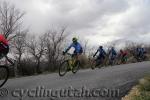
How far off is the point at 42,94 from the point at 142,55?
108ft

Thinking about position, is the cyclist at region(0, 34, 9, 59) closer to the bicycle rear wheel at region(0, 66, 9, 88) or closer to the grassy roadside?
the bicycle rear wheel at region(0, 66, 9, 88)

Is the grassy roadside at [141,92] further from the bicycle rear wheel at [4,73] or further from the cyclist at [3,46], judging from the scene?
the bicycle rear wheel at [4,73]

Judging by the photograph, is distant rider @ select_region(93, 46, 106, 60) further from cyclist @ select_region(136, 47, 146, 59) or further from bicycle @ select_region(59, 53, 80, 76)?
cyclist @ select_region(136, 47, 146, 59)

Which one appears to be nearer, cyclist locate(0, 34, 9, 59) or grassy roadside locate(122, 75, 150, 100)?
grassy roadside locate(122, 75, 150, 100)

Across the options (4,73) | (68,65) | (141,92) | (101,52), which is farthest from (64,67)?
(101,52)

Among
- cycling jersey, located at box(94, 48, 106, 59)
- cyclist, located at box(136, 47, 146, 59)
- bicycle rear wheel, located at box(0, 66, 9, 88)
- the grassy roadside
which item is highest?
cyclist, located at box(136, 47, 146, 59)

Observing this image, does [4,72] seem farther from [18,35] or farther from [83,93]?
[18,35]

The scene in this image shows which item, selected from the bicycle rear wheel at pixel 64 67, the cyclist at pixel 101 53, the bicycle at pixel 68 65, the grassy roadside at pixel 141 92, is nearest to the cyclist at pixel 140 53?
the cyclist at pixel 101 53

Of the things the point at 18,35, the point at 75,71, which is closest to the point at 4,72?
the point at 75,71

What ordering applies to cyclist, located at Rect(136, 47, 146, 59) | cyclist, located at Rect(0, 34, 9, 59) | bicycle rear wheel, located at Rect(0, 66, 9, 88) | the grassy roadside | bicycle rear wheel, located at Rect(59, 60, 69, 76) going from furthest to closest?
cyclist, located at Rect(136, 47, 146, 59) → bicycle rear wheel, located at Rect(59, 60, 69, 76) → bicycle rear wheel, located at Rect(0, 66, 9, 88) → cyclist, located at Rect(0, 34, 9, 59) → the grassy roadside

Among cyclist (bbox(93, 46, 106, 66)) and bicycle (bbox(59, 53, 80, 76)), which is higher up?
cyclist (bbox(93, 46, 106, 66))

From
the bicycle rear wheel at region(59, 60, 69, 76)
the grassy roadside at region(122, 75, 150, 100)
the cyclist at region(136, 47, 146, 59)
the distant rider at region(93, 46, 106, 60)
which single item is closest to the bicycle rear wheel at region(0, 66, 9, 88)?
the grassy roadside at region(122, 75, 150, 100)

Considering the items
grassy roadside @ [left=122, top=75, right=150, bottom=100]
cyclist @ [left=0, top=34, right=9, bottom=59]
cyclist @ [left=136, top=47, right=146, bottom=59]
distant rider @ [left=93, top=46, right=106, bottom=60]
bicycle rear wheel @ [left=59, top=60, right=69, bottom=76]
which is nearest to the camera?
grassy roadside @ [left=122, top=75, right=150, bottom=100]

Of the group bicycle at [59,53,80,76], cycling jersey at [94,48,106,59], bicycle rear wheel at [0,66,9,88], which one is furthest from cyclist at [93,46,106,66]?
bicycle rear wheel at [0,66,9,88]
